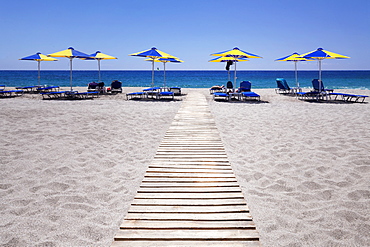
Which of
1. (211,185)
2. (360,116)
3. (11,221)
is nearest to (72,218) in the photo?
(11,221)

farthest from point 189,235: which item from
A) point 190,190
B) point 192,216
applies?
point 190,190

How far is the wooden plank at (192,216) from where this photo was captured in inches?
92.8

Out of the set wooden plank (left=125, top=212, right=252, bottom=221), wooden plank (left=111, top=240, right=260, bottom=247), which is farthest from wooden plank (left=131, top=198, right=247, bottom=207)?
wooden plank (left=111, top=240, right=260, bottom=247)

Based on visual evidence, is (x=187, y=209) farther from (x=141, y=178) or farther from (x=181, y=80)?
(x=181, y=80)

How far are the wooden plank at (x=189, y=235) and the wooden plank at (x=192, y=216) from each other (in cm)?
17

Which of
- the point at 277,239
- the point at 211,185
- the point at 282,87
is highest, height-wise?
the point at 282,87

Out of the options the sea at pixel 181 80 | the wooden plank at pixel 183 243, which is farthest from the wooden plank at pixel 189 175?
A: the sea at pixel 181 80

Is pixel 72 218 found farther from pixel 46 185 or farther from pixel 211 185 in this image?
pixel 211 185

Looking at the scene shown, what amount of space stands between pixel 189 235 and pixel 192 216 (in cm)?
27

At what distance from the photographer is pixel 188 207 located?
2.56 metres

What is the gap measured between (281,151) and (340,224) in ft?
7.33

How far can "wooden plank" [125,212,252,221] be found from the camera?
2357 millimetres

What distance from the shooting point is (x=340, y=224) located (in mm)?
2479

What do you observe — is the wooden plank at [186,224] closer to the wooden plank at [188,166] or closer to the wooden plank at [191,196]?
the wooden plank at [191,196]
